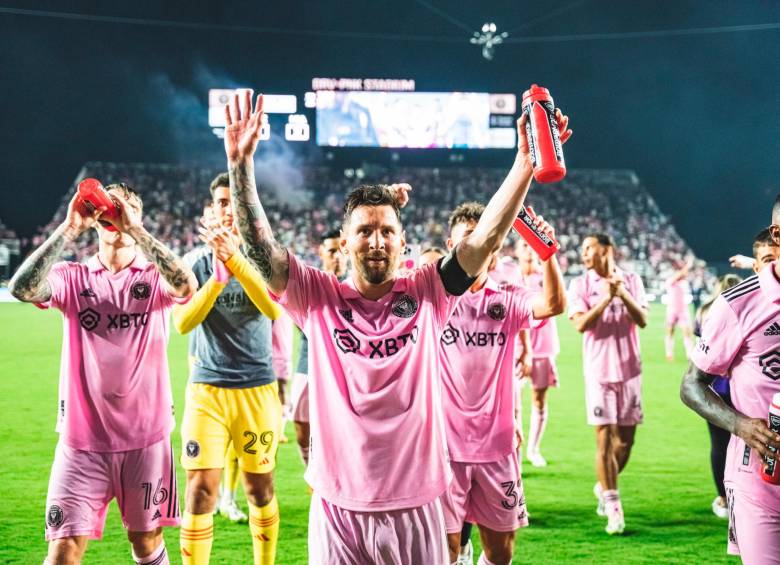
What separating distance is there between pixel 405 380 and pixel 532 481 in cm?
518

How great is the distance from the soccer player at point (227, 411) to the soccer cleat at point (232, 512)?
122 centimetres

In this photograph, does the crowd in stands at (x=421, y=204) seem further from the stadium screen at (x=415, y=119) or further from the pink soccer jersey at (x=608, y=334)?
the pink soccer jersey at (x=608, y=334)

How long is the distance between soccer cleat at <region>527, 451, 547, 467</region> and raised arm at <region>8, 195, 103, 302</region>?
19.6 ft

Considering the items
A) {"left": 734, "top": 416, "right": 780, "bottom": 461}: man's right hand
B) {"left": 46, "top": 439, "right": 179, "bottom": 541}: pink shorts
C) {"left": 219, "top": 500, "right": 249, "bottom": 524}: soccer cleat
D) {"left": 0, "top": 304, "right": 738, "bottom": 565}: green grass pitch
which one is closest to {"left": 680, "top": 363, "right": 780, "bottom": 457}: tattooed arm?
{"left": 734, "top": 416, "right": 780, "bottom": 461}: man's right hand

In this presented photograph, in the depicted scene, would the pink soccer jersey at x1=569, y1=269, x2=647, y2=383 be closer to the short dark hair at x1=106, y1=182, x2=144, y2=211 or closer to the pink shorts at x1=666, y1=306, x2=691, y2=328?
the short dark hair at x1=106, y1=182, x2=144, y2=211

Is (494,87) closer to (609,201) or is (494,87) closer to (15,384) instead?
(609,201)

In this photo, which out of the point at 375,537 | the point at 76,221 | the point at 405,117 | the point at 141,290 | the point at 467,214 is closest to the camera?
the point at 375,537

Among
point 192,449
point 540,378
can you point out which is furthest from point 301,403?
point 540,378

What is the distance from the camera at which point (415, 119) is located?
38.5 metres

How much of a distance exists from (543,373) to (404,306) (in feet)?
19.9

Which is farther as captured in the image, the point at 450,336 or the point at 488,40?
the point at 488,40

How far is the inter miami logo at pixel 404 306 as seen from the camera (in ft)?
9.13

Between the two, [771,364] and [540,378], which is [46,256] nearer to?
[771,364]

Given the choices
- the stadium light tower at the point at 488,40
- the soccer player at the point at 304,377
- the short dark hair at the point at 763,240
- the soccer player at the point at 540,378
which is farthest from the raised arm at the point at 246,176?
the stadium light tower at the point at 488,40
